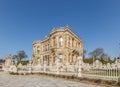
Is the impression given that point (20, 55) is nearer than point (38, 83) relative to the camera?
No

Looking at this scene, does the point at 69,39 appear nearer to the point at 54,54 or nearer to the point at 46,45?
the point at 54,54

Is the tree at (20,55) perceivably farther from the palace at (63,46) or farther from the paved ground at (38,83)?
the paved ground at (38,83)

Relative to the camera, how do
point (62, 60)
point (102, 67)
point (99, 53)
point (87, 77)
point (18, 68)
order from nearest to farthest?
1. point (102, 67)
2. point (87, 77)
3. point (18, 68)
4. point (62, 60)
5. point (99, 53)

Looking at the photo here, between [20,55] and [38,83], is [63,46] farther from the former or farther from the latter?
[20,55]

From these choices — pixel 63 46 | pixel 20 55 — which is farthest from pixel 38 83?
pixel 20 55

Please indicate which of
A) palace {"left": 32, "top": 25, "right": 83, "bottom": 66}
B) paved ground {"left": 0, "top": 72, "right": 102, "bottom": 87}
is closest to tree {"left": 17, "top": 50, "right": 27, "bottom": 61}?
palace {"left": 32, "top": 25, "right": 83, "bottom": 66}

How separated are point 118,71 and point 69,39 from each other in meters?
27.4

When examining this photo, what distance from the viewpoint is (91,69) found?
532 inches

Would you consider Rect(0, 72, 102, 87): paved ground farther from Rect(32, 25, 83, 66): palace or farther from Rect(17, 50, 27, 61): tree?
Rect(17, 50, 27, 61): tree

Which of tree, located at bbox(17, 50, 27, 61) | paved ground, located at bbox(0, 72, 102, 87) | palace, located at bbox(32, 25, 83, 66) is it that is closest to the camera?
paved ground, located at bbox(0, 72, 102, 87)

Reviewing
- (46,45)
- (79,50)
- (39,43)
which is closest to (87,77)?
(79,50)

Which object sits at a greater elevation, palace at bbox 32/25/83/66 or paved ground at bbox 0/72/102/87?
palace at bbox 32/25/83/66

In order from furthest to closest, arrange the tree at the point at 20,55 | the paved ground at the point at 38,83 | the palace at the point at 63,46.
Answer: the tree at the point at 20,55 → the palace at the point at 63,46 → the paved ground at the point at 38,83

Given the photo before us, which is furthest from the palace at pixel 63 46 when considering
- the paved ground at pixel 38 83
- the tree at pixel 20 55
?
the tree at pixel 20 55
